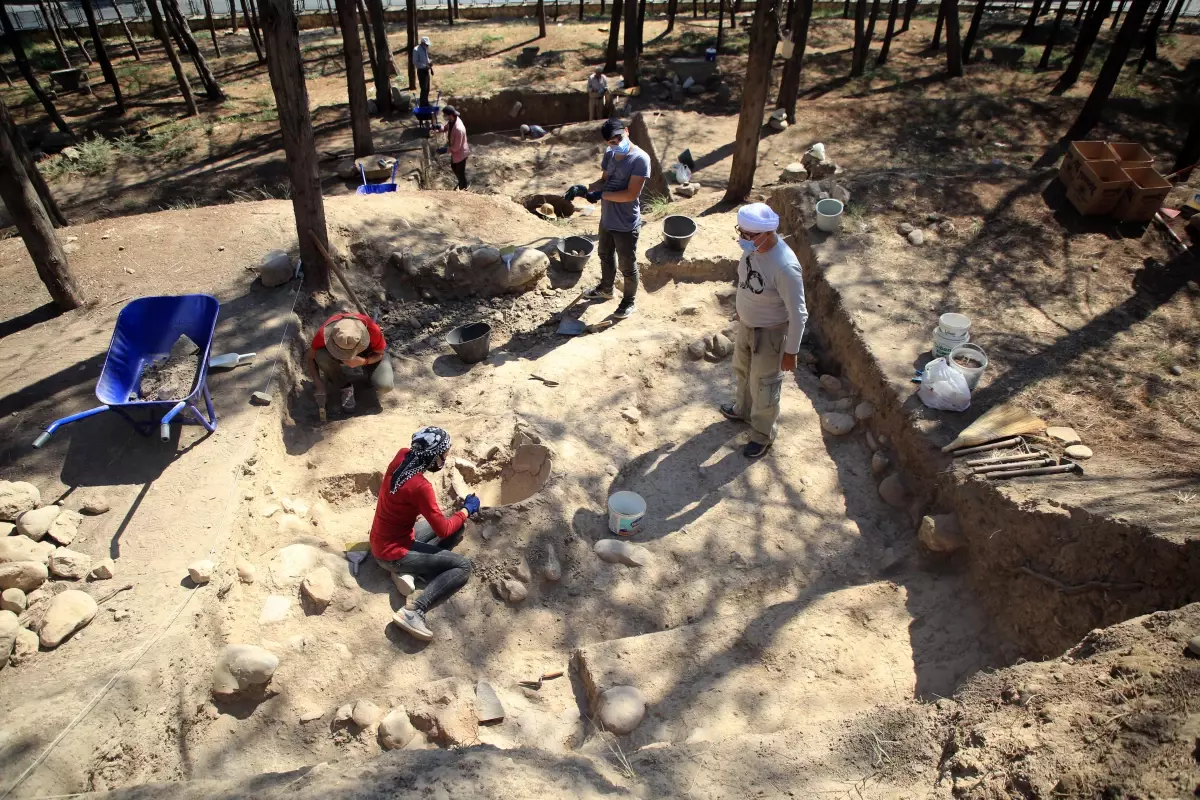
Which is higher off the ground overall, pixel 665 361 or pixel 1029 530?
pixel 1029 530

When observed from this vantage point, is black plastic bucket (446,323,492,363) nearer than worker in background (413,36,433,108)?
Yes

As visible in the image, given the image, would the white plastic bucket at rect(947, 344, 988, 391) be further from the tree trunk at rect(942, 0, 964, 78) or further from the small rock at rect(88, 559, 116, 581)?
the tree trunk at rect(942, 0, 964, 78)

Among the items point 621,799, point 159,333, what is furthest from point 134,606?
point 621,799

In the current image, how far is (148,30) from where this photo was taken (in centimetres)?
1984

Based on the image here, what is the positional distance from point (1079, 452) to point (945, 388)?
0.85 meters

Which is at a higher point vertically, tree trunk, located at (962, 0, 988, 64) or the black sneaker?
tree trunk, located at (962, 0, 988, 64)

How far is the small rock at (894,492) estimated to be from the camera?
15.0 ft

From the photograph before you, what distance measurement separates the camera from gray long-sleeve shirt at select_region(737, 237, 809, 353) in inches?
163

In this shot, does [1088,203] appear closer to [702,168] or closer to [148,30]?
[702,168]

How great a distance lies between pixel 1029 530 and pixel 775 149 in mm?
8250

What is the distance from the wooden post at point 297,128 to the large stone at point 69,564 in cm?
302

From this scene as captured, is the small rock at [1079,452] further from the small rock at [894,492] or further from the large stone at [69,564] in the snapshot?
the large stone at [69,564]

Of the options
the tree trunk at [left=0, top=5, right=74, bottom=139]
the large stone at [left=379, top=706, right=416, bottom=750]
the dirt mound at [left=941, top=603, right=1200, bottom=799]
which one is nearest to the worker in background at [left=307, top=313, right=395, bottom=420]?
the large stone at [left=379, top=706, right=416, bottom=750]

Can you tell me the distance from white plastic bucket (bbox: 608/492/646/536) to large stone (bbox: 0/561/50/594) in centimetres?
315
